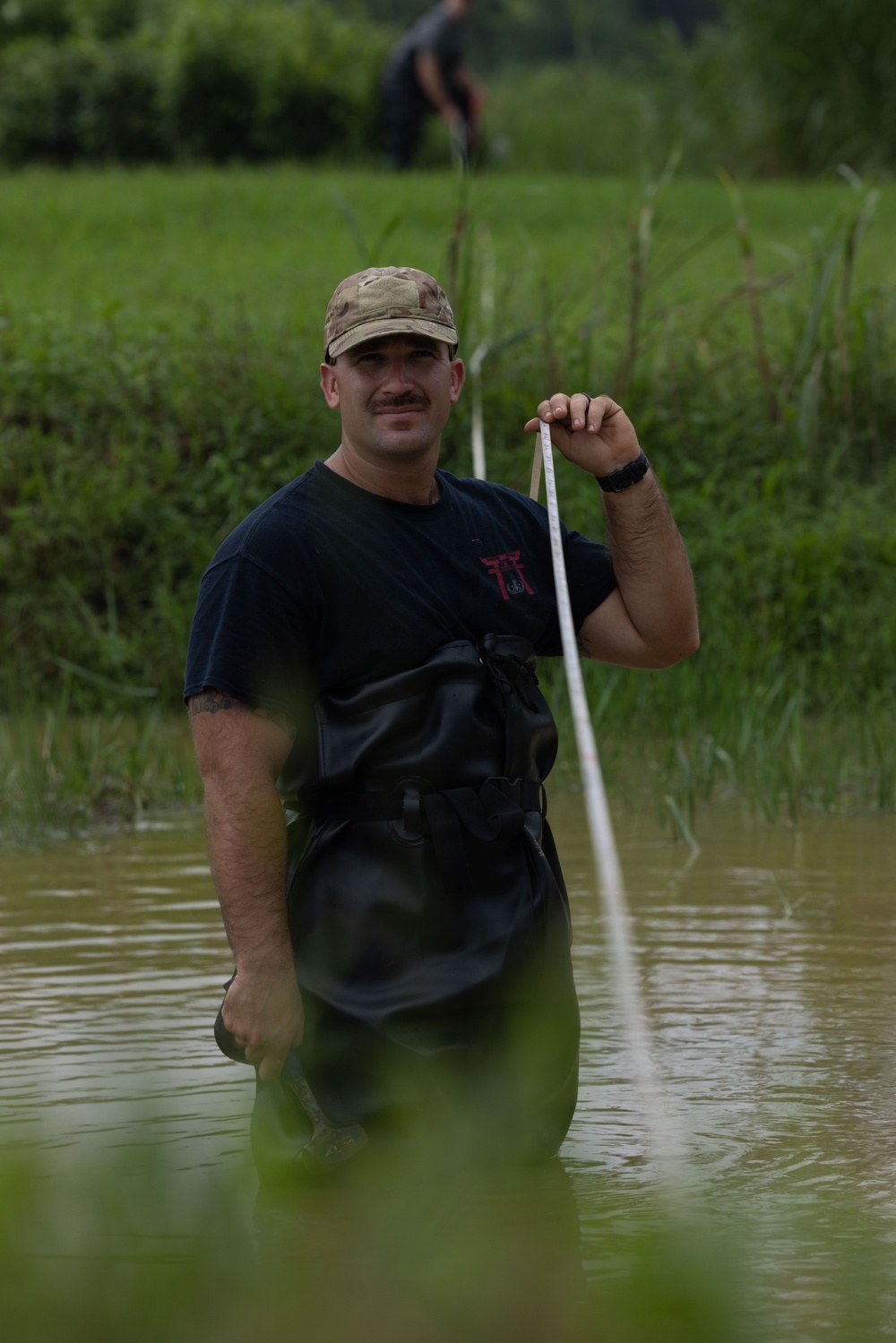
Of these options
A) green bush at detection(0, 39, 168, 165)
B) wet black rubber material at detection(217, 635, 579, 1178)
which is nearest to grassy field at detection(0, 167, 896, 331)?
green bush at detection(0, 39, 168, 165)

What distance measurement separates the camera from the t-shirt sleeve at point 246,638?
300cm

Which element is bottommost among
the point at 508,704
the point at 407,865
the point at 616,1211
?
the point at 616,1211

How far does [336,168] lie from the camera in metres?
18.8

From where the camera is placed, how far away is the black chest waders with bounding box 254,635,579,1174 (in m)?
3.07

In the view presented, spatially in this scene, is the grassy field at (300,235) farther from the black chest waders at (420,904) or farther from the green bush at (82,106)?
the black chest waders at (420,904)

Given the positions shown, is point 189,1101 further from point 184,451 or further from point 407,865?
point 184,451

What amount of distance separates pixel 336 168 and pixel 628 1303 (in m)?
18.1

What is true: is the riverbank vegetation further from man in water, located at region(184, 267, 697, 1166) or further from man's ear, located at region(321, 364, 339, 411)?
man in water, located at region(184, 267, 697, 1166)

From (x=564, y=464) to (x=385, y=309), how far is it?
6034 millimetres

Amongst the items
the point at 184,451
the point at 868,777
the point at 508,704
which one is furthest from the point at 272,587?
the point at 184,451

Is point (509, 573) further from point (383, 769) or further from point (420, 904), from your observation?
point (420, 904)

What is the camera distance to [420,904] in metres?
3.09

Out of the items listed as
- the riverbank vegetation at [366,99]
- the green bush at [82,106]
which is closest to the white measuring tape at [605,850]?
the riverbank vegetation at [366,99]

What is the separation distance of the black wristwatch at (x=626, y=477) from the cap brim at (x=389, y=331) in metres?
0.36
